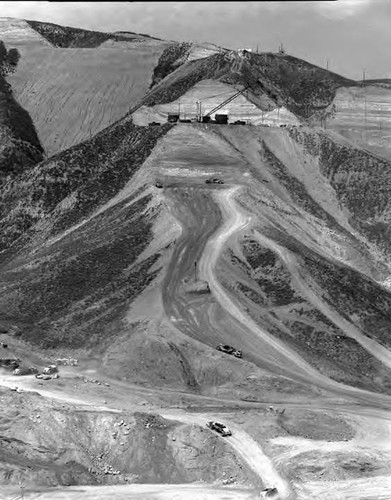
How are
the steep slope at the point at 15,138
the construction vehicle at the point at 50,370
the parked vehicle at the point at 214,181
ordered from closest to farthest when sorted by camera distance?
the construction vehicle at the point at 50,370 < the parked vehicle at the point at 214,181 < the steep slope at the point at 15,138

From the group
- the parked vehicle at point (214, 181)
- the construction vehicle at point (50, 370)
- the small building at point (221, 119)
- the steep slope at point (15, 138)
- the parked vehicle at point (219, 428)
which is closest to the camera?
the parked vehicle at point (219, 428)

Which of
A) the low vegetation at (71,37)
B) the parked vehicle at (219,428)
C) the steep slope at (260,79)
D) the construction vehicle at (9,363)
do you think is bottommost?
the construction vehicle at (9,363)

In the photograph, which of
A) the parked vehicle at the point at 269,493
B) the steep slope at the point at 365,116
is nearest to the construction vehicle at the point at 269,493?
the parked vehicle at the point at 269,493

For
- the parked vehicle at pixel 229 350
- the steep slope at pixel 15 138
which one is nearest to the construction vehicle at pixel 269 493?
the parked vehicle at pixel 229 350

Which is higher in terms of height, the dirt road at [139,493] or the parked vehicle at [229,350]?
the parked vehicle at [229,350]

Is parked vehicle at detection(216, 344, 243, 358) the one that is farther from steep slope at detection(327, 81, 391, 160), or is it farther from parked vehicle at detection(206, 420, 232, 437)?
steep slope at detection(327, 81, 391, 160)

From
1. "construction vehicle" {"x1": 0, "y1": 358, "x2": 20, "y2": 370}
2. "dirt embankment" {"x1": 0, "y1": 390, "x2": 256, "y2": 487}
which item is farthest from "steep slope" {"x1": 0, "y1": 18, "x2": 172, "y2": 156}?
"dirt embankment" {"x1": 0, "y1": 390, "x2": 256, "y2": 487}

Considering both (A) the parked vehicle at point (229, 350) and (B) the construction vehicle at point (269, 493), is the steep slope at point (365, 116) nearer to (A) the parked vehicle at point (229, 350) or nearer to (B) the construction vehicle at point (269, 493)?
(A) the parked vehicle at point (229, 350)

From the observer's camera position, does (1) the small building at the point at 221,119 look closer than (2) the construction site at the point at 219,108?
Yes
